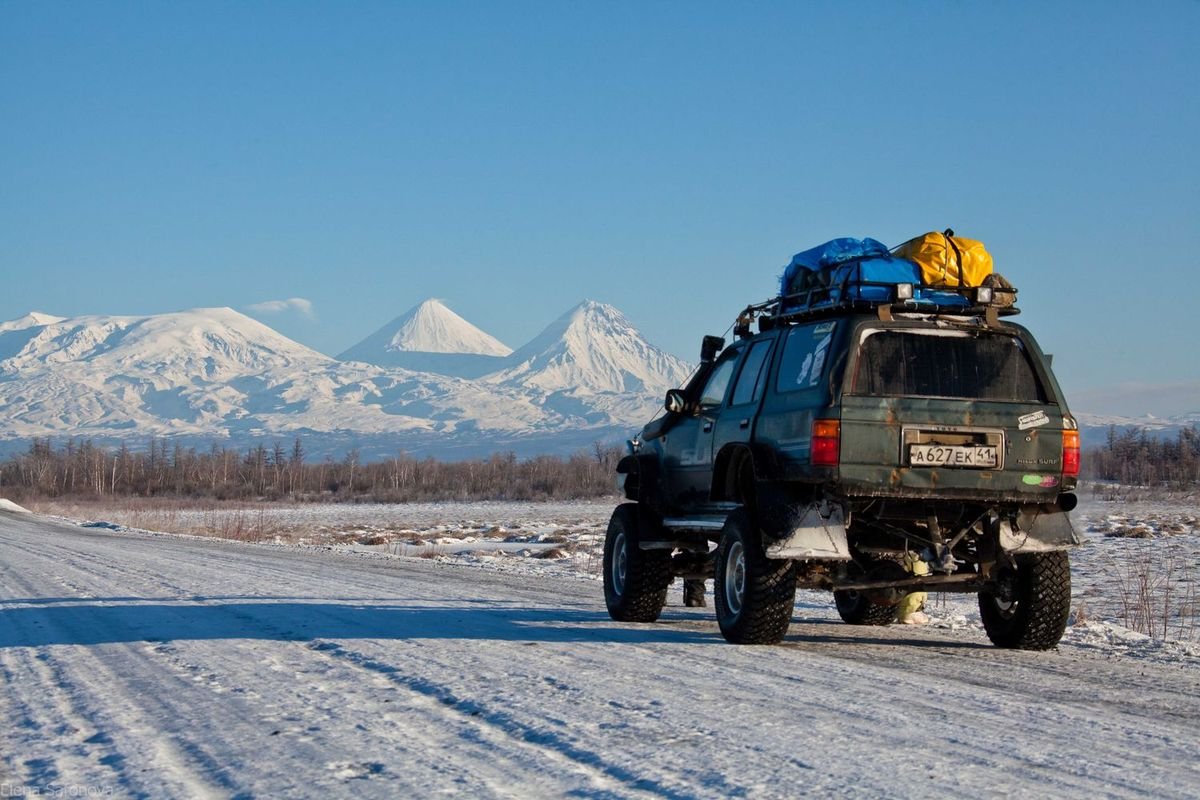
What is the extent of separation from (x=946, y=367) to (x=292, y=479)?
514 feet

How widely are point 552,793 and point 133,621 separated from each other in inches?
291

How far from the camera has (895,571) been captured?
30.0 feet

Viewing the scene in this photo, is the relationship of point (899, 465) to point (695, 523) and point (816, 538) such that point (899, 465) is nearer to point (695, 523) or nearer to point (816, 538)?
point (816, 538)

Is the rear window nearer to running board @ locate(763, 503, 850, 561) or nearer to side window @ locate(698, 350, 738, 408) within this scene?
running board @ locate(763, 503, 850, 561)

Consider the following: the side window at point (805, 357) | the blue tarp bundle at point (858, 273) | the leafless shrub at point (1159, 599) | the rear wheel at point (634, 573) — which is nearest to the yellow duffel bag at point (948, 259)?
the blue tarp bundle at point (858, 273)

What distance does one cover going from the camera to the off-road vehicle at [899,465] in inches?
340

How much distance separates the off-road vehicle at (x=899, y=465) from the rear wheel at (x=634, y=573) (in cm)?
155

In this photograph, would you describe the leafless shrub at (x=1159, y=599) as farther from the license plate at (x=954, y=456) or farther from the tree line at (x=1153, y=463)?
the tree line at (x=1153, y=463)

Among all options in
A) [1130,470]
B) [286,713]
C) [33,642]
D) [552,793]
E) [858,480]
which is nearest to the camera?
[552,793]

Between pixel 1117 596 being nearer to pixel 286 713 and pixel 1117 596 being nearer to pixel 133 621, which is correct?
pixel 133 621

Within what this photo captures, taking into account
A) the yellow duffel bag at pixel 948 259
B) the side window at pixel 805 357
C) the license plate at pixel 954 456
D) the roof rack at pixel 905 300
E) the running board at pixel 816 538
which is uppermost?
the yellow duffel bag at pixel 948 259

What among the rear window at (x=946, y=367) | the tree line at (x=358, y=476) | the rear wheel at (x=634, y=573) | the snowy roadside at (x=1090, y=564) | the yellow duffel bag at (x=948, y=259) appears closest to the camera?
the rear window at (x=946, y=367)

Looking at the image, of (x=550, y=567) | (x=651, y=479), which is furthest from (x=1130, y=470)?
(x=651, y=479)

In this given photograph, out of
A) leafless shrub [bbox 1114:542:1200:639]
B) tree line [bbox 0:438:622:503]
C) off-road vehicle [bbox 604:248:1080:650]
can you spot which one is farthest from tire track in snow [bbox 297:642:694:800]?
tree line [bbox 0:438:622:503]
